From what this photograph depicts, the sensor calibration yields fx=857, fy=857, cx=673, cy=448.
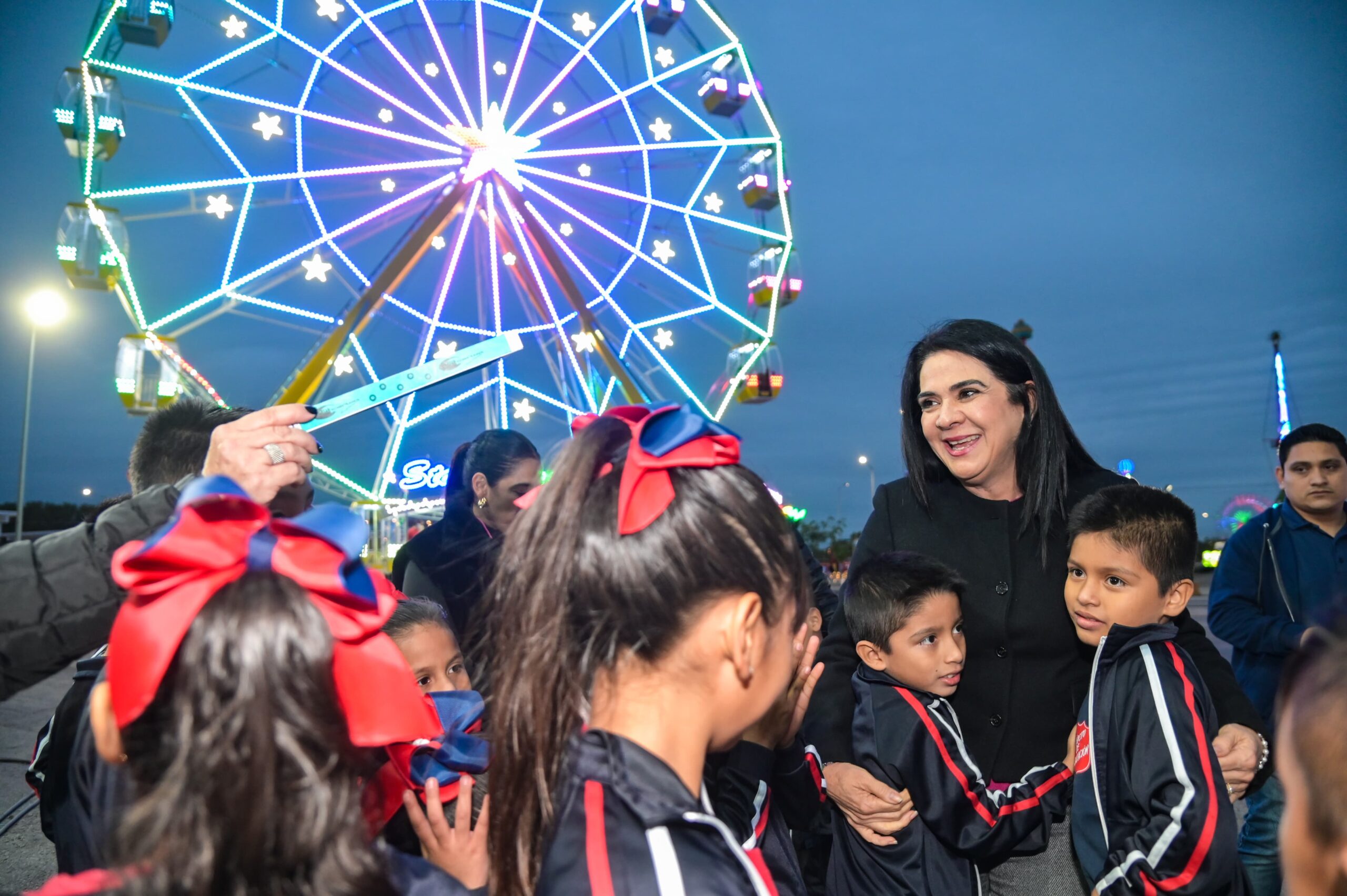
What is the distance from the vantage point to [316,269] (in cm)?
965

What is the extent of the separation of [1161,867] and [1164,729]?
28cm

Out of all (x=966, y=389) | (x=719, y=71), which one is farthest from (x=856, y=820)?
(x=719, y=71)

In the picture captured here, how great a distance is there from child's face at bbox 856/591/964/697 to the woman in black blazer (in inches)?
1.9

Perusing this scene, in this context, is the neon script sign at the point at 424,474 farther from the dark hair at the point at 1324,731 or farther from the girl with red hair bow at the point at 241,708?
the dark hair at the point at 1324,731

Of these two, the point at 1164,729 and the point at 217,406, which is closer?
the point at 1164,729

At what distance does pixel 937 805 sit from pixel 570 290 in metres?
9.14

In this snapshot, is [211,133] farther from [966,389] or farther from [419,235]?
[966,389]

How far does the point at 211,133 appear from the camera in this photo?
929 centimetres

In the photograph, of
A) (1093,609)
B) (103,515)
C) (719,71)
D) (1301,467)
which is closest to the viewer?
(103,515)

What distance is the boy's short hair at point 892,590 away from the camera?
2.31m

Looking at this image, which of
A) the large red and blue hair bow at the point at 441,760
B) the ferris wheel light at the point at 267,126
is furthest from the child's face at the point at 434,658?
the ferris wheel light at the point at 267,126

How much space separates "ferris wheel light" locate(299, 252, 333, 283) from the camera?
9.61m

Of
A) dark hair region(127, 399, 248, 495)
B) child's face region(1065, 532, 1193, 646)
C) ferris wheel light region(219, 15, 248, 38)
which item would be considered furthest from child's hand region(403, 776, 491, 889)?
ferris wheel light region(219, 15, 248, 38)

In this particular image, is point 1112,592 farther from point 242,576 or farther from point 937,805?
point 242,576
